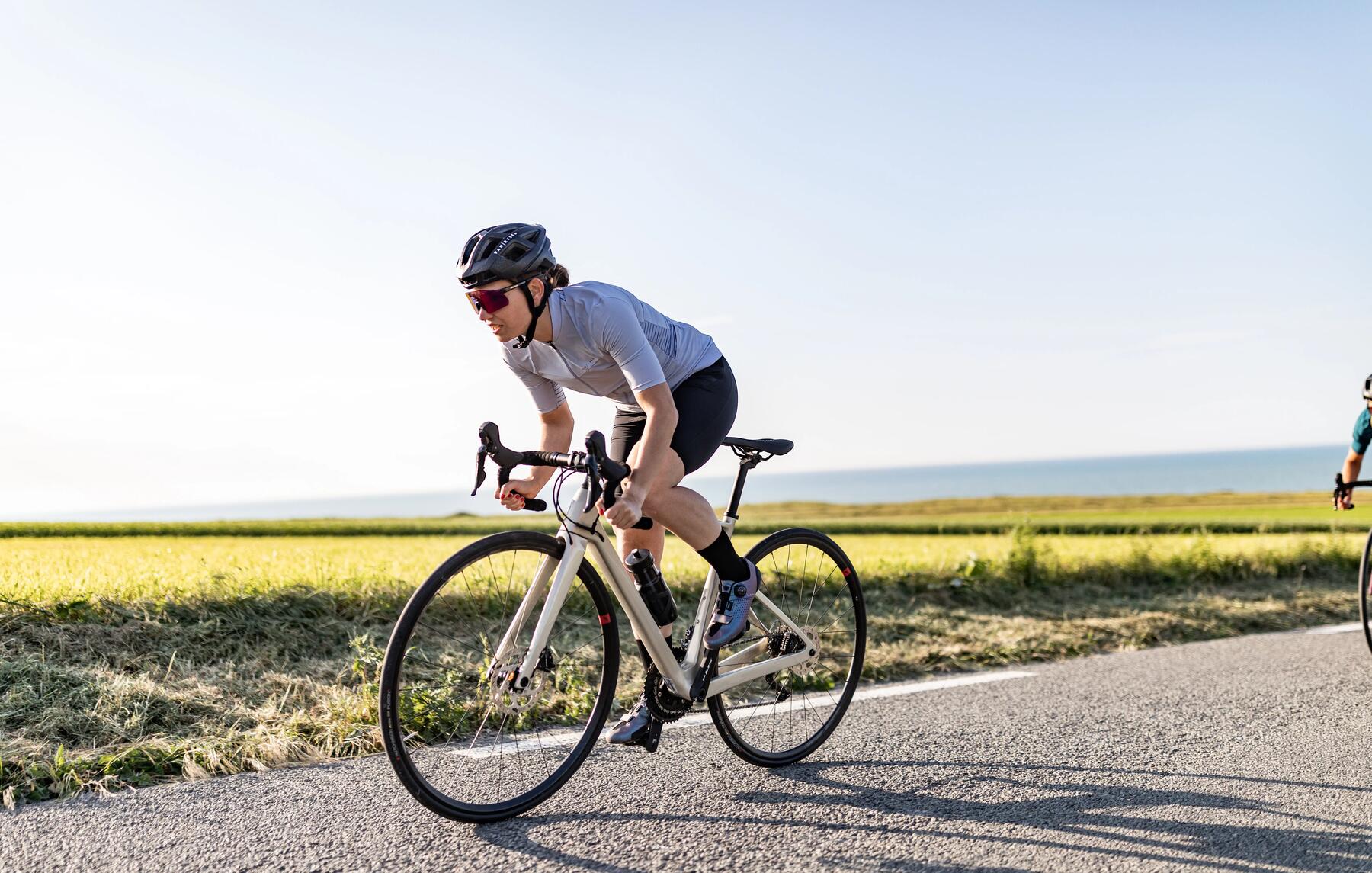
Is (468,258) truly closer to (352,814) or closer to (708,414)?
(708,414)

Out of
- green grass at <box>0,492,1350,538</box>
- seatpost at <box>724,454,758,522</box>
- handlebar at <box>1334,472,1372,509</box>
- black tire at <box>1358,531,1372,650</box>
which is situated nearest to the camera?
seatpost at <box>724,454,758,522</box>

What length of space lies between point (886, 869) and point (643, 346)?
179cm

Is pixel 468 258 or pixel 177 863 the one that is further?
pixel 468 258

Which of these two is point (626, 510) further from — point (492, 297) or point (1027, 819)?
point (1027, 819)

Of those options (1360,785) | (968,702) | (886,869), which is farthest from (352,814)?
(1360,785)

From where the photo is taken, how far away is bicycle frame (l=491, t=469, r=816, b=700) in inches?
130

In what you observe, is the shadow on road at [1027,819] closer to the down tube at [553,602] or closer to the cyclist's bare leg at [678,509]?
the down tube at [553,602]

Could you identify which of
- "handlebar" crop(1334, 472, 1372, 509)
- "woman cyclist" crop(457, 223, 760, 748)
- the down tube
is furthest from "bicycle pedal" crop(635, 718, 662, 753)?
"handlebar" crop(1334, 472, 1372, 509)

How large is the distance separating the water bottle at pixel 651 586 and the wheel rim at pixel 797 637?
47cm

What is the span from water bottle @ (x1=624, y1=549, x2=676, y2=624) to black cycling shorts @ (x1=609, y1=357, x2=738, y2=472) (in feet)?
1.40

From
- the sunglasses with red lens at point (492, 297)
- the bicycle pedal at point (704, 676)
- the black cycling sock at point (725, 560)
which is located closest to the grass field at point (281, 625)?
the bicycle pedal at point (704, 676)

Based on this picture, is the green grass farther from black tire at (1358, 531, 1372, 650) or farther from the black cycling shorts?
the black cycling shorts

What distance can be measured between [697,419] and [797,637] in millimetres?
1093

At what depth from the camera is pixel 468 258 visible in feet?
11.3
